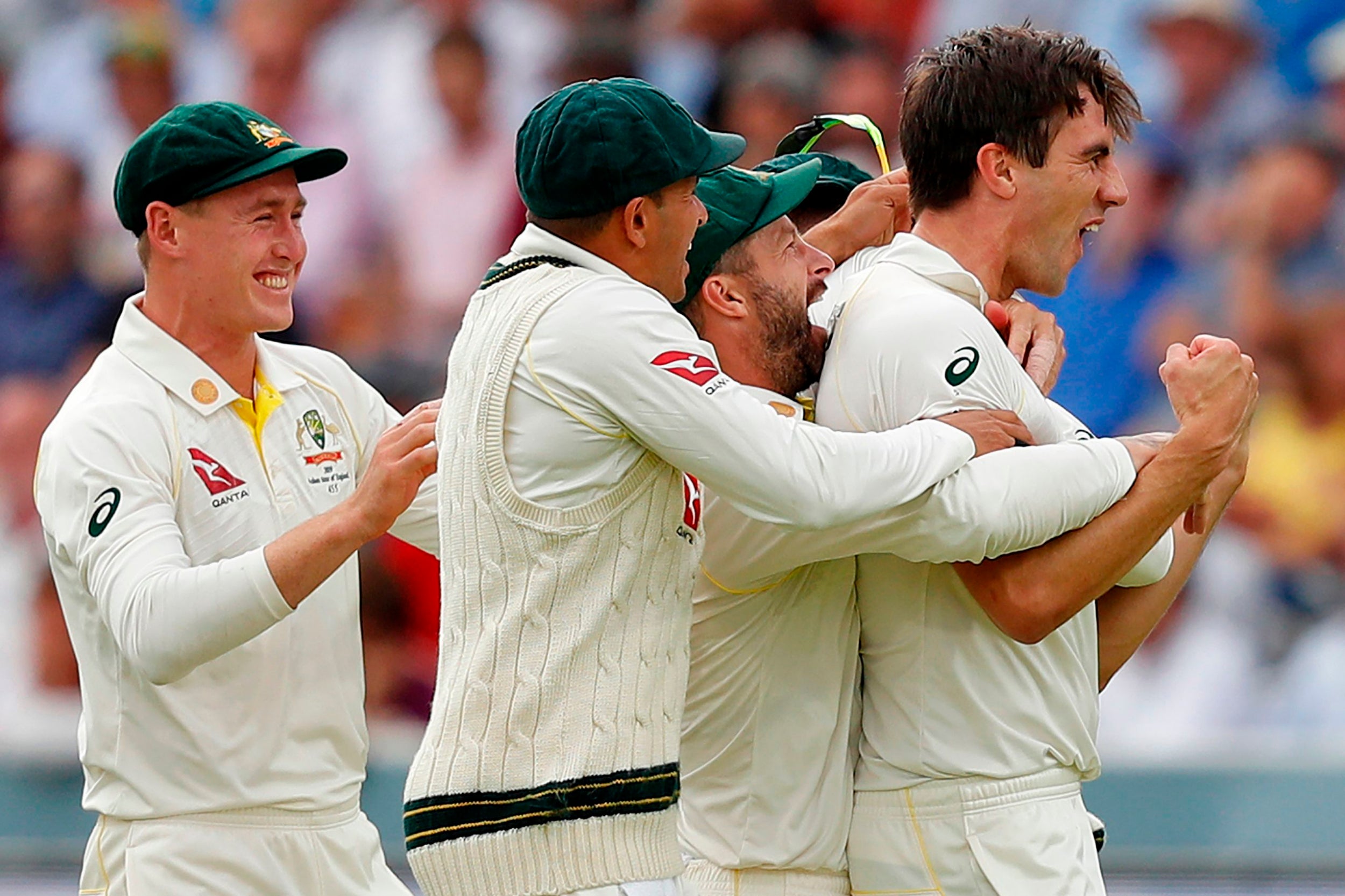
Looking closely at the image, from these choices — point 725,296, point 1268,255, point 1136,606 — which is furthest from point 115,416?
point 1268,255

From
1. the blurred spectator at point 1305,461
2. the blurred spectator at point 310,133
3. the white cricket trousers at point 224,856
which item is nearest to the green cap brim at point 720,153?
the white cricket trousers at point 224,856

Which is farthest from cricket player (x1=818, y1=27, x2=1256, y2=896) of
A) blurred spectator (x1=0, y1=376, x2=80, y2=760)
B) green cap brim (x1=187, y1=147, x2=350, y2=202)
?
blurred spectator (x1=0, y1=376, x2=80, y2=760)

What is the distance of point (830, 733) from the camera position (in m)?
2.81

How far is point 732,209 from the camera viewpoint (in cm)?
284

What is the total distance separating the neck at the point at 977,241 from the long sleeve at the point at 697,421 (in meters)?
0.53

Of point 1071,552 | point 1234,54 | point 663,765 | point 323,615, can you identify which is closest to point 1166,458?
point 1071,552

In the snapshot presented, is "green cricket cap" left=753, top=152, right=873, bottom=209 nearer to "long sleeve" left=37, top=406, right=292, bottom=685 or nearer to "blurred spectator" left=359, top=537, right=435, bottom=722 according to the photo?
"long sleeve" left=37, top=406, right=292, bottom=685

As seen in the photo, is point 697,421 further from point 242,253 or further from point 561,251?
point 242,253

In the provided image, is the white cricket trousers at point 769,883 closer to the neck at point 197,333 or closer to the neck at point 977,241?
the neck at point 977,241

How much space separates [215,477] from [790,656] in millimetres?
1022

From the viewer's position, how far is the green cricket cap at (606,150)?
8.29 ft

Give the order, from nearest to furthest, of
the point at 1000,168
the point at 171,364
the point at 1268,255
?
the point at 1000,168 → the point at 171,364 → the point at 1268,255

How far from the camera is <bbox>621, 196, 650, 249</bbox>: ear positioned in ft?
8.45

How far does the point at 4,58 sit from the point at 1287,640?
5.47m
